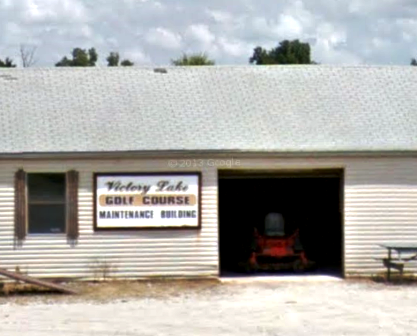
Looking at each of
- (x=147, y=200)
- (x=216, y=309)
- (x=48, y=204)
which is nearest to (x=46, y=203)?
(x=48, y=204)

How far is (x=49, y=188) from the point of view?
Result: 22.3 metres

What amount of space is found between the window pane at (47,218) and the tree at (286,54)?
4739 centimetres

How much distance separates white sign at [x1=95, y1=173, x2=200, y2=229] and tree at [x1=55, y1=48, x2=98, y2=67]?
43149mm

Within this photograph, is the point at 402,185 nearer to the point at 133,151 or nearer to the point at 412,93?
the point at 412,93

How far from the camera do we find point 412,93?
25.3 m

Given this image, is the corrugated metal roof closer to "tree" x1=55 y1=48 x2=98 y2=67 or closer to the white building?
the white building

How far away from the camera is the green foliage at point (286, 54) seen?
2736 inches

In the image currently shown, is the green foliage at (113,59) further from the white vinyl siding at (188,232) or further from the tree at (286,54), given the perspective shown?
the white vinyl siding at (188,232)

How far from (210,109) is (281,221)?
3.17 metres

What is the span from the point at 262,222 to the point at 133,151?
5811mm

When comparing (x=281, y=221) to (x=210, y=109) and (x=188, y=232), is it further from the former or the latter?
(x=188, y=232)

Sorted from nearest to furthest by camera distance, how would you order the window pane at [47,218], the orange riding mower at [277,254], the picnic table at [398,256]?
the picnic table at [398,256]
the window pane at [47,218]
the orange riding mower at [277,254]

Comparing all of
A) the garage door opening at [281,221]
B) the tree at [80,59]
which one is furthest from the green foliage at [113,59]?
the garage door opening at [281,221]

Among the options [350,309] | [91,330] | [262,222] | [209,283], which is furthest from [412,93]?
[91,330]
